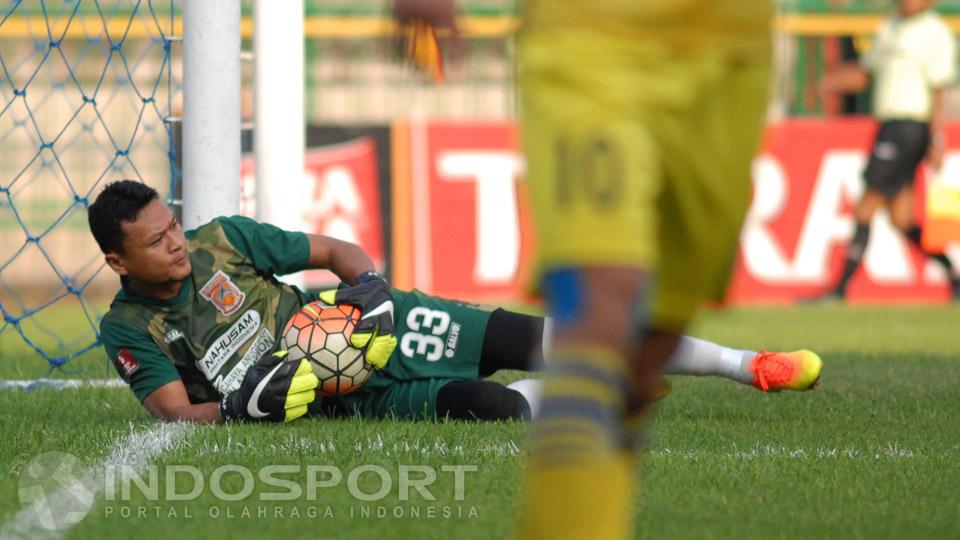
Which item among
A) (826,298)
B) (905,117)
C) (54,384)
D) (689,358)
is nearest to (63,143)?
(826,298)

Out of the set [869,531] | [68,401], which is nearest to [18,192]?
[68,401]

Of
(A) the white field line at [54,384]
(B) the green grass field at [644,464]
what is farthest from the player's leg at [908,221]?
(A) the white field line at [54,384]

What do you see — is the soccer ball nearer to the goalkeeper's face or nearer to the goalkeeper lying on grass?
the goalkeeper lying on grass

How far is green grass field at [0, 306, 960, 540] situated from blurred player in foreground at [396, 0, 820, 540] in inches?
35.7

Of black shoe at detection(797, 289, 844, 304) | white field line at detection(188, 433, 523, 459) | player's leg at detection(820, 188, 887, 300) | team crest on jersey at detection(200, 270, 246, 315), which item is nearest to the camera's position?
white field line at detection(188, 433, 523, 459)

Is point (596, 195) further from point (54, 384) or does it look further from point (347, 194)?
point (347, 194)

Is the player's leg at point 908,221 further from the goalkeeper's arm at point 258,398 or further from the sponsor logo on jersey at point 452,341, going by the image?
the goalkeeper's arm at point 258,398

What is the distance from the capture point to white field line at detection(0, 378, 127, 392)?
6.12 metres

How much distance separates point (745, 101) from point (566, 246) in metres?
0.47

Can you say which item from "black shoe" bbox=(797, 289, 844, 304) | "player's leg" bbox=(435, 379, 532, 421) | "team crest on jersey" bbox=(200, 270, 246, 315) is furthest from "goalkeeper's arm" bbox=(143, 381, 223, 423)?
"black shoe" bbox=(797, 289, 844, 304)

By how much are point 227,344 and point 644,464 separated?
1.49 metres

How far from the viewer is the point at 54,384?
6.24 metres

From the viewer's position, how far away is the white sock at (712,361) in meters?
5.22

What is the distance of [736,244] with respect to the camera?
2.79 m
